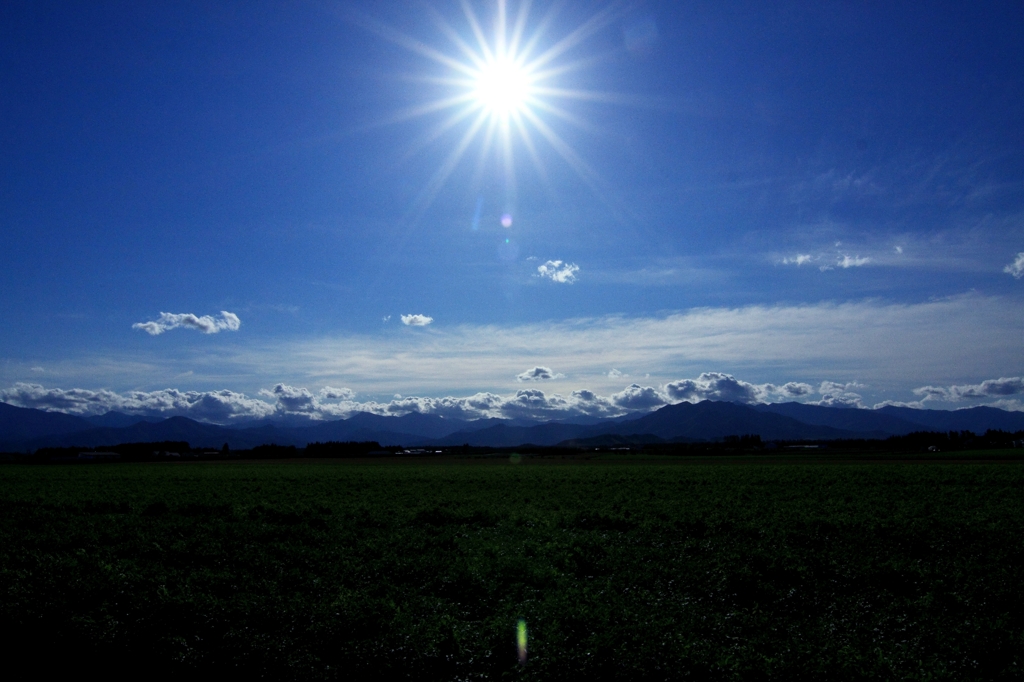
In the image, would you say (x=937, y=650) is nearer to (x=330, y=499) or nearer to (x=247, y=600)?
(x=247, y=600)

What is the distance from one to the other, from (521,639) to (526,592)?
3.67 meters

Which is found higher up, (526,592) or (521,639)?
(526,592)

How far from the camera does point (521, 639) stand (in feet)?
46.7

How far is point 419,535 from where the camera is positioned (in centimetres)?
2580

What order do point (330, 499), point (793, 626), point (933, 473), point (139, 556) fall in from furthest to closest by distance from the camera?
point (933, 473), point (330, 499), point (139, 556), point (793, 626)

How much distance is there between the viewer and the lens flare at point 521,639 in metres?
13.4

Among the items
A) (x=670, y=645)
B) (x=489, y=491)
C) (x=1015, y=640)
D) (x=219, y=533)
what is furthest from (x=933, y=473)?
(x=219, y=533)

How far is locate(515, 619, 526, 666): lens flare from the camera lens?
13422 millimetres

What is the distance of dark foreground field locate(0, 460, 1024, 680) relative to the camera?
44.0 feet

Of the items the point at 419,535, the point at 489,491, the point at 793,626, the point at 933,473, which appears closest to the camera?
the point at 793,626

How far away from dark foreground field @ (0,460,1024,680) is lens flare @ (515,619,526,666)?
0.18 meters

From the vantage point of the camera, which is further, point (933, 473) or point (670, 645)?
point (933, 473)

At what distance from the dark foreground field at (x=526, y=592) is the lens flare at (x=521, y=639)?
0.18m

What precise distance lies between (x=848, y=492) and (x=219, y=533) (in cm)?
3976
